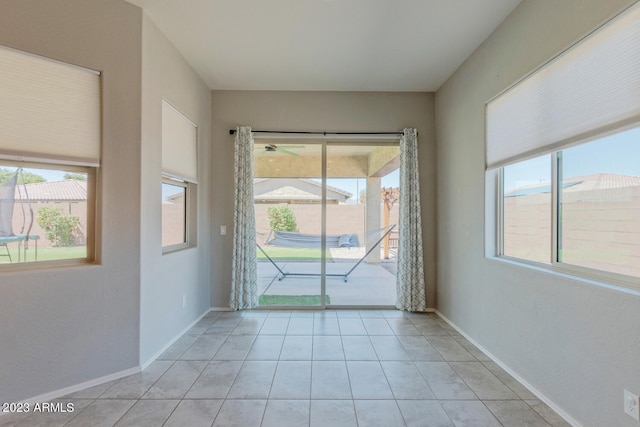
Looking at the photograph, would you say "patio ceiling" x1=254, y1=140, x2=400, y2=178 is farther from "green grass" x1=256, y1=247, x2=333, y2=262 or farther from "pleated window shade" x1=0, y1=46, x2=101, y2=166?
"pleated window shade" x1=0, y1=46, x2=101, y2=166

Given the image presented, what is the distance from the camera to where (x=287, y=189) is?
3.86 metres

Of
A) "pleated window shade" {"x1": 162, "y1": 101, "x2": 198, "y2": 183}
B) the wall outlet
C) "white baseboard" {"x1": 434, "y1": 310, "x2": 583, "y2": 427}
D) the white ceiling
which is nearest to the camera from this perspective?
the wall outlet

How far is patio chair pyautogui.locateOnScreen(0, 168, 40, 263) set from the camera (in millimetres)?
1900

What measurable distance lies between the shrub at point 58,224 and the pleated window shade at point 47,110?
356mm

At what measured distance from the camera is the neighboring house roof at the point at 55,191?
199cm

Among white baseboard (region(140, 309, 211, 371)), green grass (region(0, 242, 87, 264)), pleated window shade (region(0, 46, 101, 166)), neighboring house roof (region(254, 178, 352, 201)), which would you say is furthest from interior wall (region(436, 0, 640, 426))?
green grass (region(0, 242, 87, 264))

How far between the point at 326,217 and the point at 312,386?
2.08m

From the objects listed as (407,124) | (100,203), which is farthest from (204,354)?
(407,124)

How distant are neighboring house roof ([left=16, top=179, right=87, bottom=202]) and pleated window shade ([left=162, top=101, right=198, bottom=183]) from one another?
68 centimetres

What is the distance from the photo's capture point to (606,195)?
1.64 m

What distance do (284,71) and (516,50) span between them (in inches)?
82.3

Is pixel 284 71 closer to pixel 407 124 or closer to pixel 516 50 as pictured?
pixel 407 124

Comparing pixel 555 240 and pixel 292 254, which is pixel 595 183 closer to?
pixel 555 240

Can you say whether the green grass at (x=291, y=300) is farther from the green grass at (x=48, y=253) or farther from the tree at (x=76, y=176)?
the tree at (x=76, y=176)
